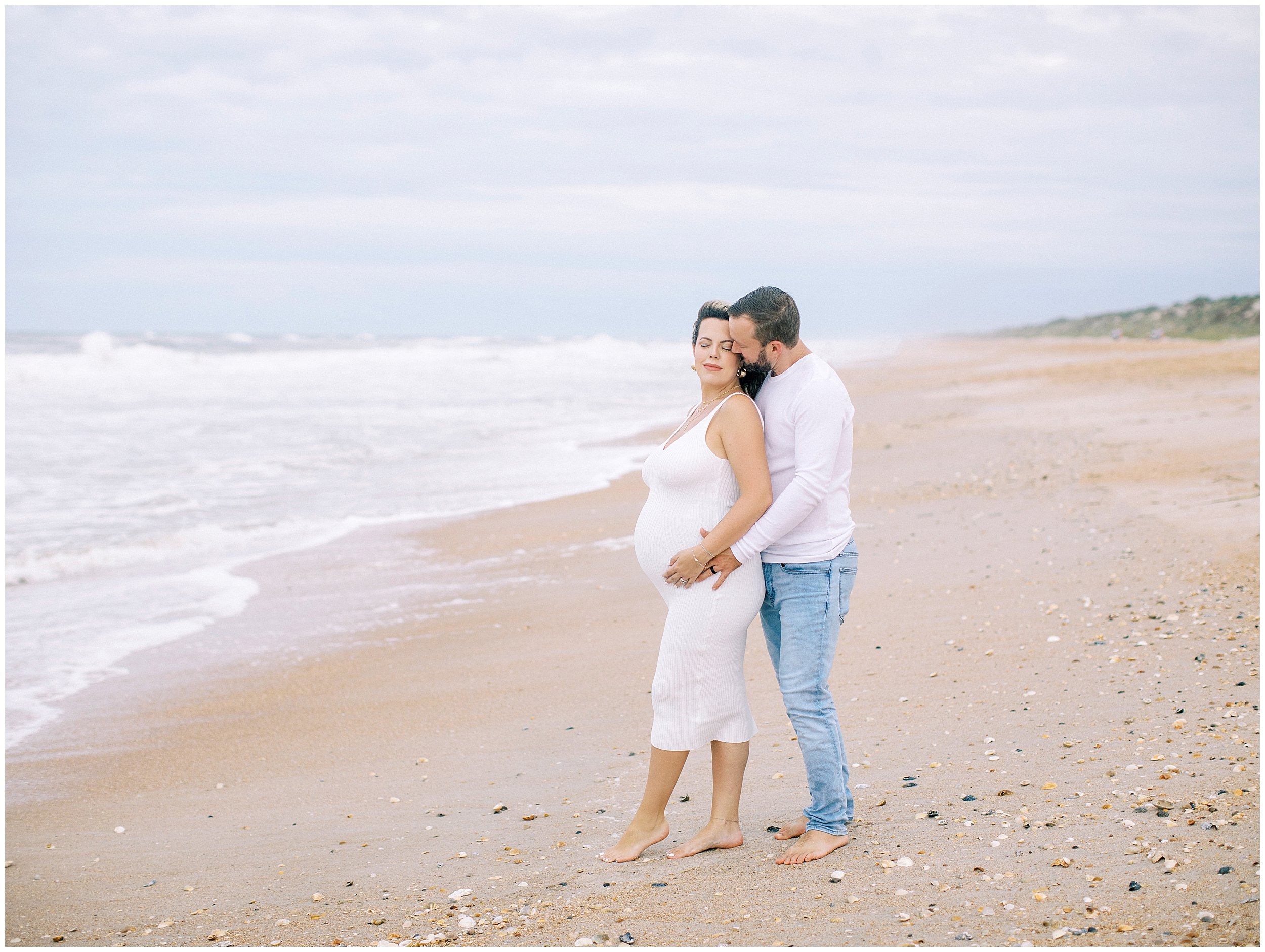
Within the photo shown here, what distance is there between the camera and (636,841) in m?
3.88

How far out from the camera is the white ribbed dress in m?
3.72

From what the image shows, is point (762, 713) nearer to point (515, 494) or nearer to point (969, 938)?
point (969, 938)

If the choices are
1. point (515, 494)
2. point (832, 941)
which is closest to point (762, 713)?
point (832, 941)

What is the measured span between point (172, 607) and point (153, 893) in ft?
16.1

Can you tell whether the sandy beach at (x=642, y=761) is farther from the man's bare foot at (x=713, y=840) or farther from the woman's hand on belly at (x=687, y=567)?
the woman's hand on belly at (x=687, y=567)

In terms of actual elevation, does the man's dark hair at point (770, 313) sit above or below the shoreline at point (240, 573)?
above

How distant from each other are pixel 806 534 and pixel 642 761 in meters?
1.75

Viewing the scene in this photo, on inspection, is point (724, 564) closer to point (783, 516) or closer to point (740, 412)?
point (783, 516)

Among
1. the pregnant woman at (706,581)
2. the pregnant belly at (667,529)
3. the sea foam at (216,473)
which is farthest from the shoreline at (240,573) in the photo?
the pregnant belly at (667,529)

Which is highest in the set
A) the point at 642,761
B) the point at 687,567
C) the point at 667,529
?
the point at 667,529

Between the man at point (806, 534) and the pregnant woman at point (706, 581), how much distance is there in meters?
0.07

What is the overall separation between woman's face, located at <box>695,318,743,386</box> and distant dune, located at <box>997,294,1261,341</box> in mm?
32422

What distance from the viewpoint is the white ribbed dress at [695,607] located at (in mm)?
3717

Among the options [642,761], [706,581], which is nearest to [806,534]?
[706,581]
